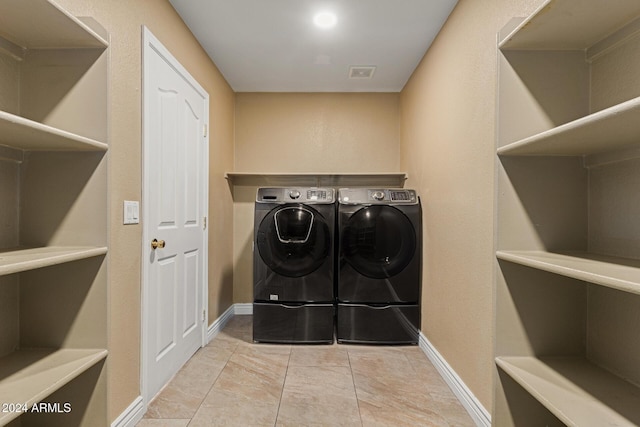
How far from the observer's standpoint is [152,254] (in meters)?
1.78

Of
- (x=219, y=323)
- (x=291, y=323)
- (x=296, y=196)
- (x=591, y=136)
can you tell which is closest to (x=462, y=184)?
(x=591, y=136)

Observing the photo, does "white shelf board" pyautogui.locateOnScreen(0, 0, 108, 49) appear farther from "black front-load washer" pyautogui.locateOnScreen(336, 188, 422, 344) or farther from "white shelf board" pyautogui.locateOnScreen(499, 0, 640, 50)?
"black front-load washer" pyautogui.locateOnScreen(336, 188, 422, 344)

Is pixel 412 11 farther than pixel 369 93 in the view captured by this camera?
No

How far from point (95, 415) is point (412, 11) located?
2.61m

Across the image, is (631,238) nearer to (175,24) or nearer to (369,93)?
(175,24)

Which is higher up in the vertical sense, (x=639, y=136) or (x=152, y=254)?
(x=639, y=136)

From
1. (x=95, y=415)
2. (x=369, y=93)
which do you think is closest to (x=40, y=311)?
(x=95, y=415)

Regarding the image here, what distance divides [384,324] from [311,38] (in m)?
2.27

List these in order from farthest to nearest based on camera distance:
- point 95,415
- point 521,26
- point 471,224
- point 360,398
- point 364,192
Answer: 1. point 364,192
2. point 360,398
3. point 471,224
4. point 95,415
5. point 521,26

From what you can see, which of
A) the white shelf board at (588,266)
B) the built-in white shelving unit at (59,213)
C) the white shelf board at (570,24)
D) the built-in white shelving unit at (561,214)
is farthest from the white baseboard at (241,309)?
the white shelf board at (570,24)

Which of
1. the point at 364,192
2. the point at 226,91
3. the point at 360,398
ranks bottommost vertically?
the point at 360,398

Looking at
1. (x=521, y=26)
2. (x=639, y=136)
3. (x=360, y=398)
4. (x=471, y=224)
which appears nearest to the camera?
(x=639, y=136)

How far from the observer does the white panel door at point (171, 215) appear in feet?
5.71

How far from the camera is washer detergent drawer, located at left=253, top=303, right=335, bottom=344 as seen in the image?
2584mm
